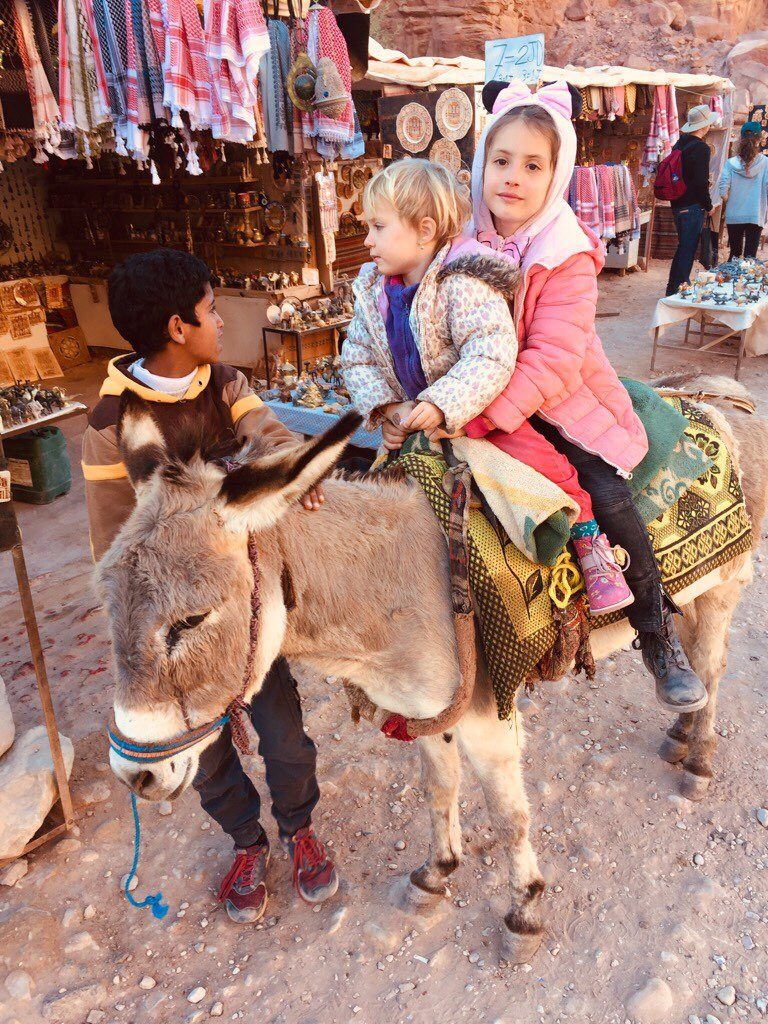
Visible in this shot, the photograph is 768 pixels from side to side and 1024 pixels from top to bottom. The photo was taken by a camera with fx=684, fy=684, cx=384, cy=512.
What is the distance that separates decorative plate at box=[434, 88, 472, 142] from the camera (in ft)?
24.1

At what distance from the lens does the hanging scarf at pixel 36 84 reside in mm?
4766

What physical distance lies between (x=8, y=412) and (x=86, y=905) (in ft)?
16.0

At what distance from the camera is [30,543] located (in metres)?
5.66

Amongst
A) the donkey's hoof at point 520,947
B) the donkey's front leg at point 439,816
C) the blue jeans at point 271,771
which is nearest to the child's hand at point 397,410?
the blue jeans at point 271,771

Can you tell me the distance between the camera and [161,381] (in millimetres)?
2152

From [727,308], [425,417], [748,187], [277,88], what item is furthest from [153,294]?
[748,187]

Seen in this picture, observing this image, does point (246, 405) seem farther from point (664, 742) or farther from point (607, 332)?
point (607, 332)

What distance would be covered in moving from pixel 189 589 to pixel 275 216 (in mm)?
8607

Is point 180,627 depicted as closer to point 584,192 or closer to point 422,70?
point 422,70

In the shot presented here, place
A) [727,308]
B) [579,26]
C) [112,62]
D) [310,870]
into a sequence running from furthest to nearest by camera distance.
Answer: [579,26] < [727,308] < [112,62] < [310,870]

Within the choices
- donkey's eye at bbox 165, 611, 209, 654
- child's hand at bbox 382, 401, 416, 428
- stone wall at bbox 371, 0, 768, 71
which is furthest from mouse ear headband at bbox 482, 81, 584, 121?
stone wall at bbox 371, 0, 768, 71

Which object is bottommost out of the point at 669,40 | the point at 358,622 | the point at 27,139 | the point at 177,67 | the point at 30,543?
the point at 30,543

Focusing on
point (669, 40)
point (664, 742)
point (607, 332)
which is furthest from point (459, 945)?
point (669, 40)

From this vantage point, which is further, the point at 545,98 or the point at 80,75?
the point at 80,75
